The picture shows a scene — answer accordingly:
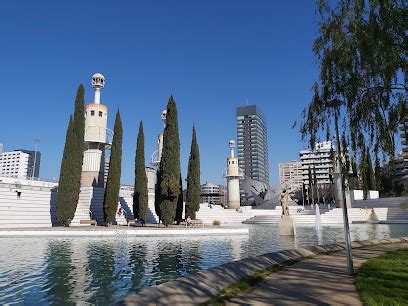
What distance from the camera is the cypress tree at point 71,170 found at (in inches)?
1268

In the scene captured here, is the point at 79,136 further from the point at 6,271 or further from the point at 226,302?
the point at 226,302

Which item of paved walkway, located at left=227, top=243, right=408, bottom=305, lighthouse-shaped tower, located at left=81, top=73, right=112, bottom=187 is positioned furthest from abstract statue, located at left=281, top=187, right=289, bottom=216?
lighthouse-shaped tower, located at left=81, top=73, right=112, bottom=187

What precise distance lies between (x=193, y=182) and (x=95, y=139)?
1558 cm

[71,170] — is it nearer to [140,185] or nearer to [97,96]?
[140,185]

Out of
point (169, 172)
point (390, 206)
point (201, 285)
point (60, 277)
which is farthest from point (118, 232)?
point (390, 206)

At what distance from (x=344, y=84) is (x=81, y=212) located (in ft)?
116

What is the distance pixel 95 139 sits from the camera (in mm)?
44188

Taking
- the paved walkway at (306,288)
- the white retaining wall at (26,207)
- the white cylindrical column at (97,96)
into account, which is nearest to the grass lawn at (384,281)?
the paved walkway at (306,288)

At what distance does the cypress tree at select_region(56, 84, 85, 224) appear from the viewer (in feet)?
106

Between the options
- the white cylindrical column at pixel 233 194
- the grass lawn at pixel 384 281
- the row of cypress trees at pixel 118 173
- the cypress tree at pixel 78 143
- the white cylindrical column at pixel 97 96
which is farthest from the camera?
the white cylindrical column at pixel 233 194

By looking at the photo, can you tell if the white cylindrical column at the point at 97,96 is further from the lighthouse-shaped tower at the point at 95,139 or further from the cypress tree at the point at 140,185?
the cypress tree at the point at 140,185

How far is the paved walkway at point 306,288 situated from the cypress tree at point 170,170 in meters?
22.3

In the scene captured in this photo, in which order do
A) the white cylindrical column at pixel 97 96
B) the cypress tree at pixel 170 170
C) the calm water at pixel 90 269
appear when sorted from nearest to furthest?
1. the calm water at pixel 90 269
2. the cypress tree at pixel 170 170
3. the white cylindrical column at pixel 97 96

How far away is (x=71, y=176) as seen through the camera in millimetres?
32938
